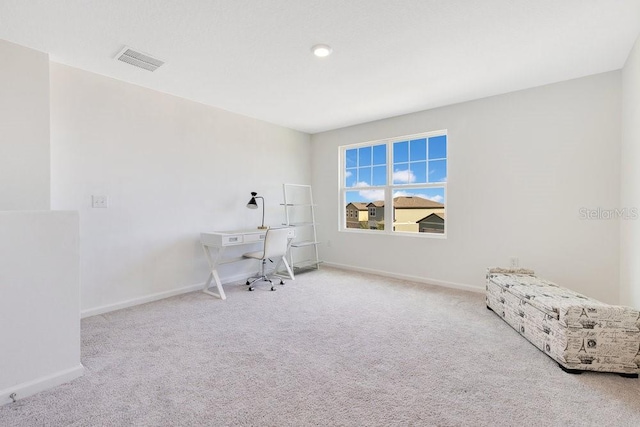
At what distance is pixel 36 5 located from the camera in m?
2.01

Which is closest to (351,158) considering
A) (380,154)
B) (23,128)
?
(380,154)

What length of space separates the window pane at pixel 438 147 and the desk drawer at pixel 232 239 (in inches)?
115

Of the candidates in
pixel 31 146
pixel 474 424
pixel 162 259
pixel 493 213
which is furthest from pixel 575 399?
pixel 31 146

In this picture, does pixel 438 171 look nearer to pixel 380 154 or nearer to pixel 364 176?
pixel 380 154

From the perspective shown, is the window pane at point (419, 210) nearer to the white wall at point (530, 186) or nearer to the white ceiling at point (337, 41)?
the white wall at point (530, 186)

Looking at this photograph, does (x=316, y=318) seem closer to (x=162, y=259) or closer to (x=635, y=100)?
(x=162, y=259)

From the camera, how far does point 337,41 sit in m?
2.44

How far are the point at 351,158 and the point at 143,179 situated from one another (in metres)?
3.29

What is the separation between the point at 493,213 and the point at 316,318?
2583 mm

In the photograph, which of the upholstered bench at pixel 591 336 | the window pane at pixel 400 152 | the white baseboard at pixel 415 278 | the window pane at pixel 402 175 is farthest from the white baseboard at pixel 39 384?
the window pane at pixel 400 152

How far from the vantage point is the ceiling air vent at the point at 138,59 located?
2.63m

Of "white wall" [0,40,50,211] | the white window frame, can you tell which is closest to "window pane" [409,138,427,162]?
the white window frame

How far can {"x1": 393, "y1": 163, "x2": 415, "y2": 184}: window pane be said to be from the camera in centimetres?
454

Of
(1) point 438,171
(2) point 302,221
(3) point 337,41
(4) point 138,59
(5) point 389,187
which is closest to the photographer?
(3) point 337,41
